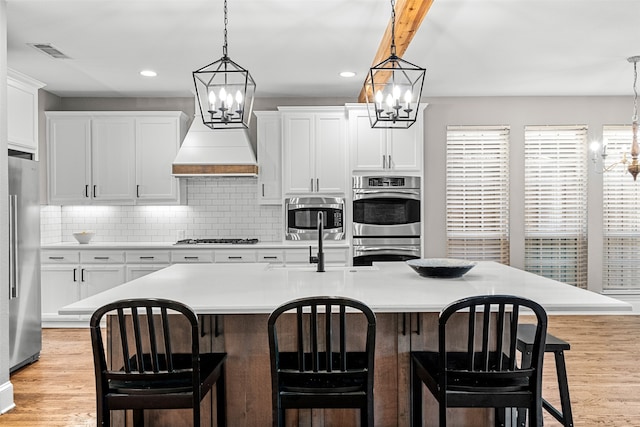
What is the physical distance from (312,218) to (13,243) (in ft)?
9.13

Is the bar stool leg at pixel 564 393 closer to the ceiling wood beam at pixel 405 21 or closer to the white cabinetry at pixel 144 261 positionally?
the ceiling wood beam at pixel 405 21

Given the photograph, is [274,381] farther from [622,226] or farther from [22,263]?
[622,226]

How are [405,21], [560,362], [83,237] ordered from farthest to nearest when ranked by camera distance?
[83,237] → [405,21] → [560,362]

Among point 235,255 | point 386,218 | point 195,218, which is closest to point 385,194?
point 386,218

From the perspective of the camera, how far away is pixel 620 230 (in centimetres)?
617

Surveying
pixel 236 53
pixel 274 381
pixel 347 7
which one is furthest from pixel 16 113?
pixel 274 381

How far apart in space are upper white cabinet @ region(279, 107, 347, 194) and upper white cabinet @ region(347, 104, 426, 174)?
125 millimetres

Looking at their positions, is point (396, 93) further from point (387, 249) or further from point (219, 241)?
point (219, 241)

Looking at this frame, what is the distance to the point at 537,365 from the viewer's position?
1.98 metres

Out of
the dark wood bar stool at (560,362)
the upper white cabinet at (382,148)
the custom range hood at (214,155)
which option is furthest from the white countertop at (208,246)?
the dark wood bar stool at (560,362)

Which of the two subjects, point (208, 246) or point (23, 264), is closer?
point (23, 264)

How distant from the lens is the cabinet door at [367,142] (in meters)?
5.53

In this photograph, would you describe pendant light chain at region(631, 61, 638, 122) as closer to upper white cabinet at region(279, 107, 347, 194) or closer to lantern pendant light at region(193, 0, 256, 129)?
upper white cabinet at region(279, 107, 347, 194)

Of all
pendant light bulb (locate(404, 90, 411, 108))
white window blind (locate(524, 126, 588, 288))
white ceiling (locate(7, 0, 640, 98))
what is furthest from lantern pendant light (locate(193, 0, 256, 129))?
white window blind (locate(524, 126, 588, 288))
